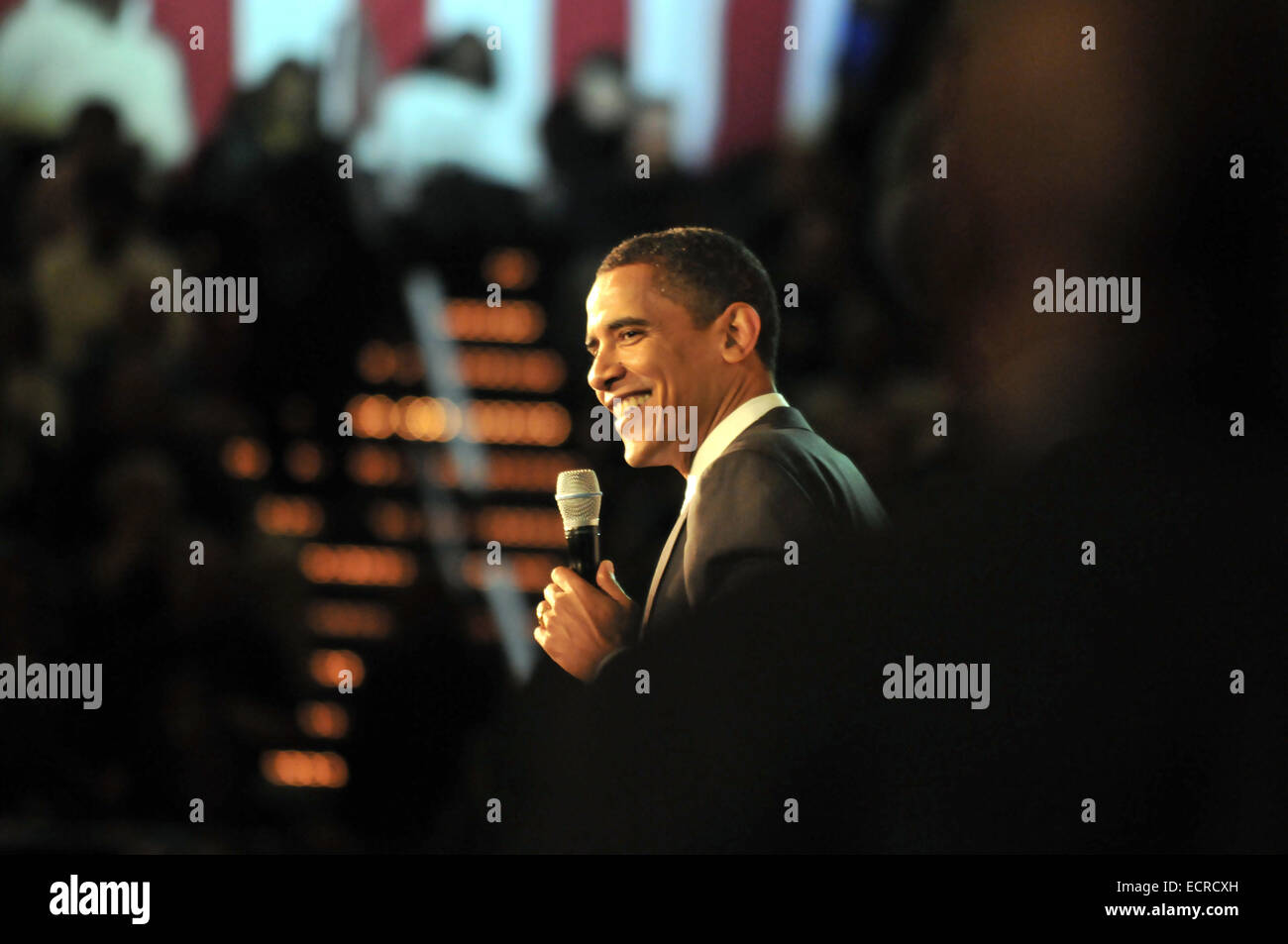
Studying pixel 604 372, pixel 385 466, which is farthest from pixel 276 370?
pixel 604 372

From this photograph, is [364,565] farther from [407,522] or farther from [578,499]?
[578,499]

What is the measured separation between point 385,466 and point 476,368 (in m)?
0.41

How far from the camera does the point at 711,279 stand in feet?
7.28

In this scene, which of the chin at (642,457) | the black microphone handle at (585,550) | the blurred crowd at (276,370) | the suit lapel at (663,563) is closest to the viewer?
the suit lapel at (663,563)

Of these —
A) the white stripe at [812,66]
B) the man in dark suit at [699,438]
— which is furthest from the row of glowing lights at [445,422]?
the man in dark suit at [699,438]

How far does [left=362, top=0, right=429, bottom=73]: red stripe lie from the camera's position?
4.29 m

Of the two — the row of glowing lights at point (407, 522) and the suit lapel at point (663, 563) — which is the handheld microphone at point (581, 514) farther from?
the row of glowing lights at point (407, 522)

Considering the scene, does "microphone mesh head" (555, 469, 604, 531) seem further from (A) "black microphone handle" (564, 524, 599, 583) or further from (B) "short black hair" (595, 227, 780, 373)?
(B) "short black hair" (595, 227, 780, 373)

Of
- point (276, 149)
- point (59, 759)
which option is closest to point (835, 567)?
point (59, 759)

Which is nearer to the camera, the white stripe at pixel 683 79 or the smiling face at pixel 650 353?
the smiling face at pixel 650 353

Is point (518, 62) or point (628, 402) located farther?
point (518, 62)

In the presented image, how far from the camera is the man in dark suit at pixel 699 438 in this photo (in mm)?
1890

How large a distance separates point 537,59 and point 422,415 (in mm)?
1115

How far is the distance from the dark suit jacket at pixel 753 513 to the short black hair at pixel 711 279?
26 cm
